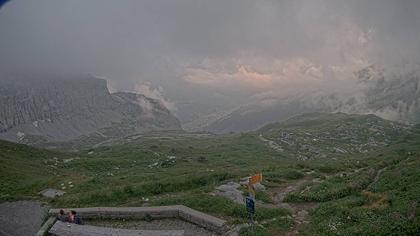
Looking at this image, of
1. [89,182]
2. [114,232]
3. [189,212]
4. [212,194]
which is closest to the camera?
[114,232]

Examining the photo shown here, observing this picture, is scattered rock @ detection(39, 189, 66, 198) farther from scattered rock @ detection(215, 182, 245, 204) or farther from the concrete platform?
scattered rock @ detection(215, 182, 245, 204)

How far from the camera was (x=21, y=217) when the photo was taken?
3331 cm

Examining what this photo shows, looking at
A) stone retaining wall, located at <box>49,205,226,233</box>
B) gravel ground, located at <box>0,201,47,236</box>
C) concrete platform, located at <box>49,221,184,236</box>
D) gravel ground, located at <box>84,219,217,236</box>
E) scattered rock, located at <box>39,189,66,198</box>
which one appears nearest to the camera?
concrete platform, located at <box>49,221,184,236</box>

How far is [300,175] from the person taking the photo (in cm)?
4244

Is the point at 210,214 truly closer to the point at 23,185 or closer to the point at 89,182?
the point at 89,182

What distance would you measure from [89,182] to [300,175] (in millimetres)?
23350

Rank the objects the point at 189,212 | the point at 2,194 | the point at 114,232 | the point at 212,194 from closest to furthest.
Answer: the point at 114,232 → the point at 189,212 → the point at 212,194 → the point at 2,194

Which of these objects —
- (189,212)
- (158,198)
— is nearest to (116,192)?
(158,198)

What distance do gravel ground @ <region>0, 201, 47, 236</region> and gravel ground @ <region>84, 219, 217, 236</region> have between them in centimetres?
574

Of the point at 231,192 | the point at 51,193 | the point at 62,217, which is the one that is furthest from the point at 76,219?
the point at 51,193

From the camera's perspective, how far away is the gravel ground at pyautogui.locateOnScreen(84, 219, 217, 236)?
83.2 feet

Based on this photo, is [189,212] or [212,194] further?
[212,194]

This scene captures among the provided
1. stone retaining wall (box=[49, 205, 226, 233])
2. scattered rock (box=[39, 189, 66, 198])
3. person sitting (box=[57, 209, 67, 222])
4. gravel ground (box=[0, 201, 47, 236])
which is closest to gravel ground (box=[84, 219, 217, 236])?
stone retaining wall (box=[49, 205, 226, 233])

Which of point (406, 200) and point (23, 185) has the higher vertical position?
point (406, 200)
